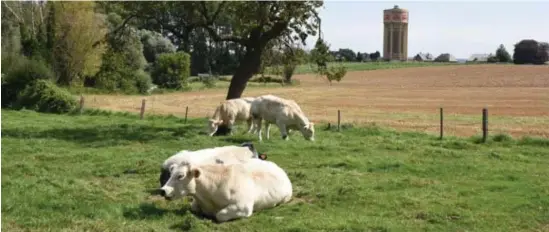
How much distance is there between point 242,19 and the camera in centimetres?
2208

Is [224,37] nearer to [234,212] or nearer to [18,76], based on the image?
[234,212]

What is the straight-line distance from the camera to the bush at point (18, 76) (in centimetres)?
3697

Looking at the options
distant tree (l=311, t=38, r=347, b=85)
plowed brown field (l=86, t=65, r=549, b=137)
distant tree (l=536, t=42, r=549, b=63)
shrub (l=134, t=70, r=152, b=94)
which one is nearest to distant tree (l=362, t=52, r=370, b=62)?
distant tree (l=536, t=42, r=549, b=63)

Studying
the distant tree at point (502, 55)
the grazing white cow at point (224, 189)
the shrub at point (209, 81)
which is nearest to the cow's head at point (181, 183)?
the grazing white cow at point (224, 189)

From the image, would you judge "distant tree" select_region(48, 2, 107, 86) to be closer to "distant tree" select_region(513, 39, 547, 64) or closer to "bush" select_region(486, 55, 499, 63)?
"distant tree" select_region(513, 39, 547, 64)

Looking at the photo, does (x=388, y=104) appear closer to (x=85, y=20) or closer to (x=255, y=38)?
(x=85, y=20)

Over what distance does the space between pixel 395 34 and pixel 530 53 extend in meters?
24.8

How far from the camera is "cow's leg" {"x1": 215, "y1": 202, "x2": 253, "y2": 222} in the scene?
954 centimetres

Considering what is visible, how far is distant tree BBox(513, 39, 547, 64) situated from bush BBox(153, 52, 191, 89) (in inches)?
2963

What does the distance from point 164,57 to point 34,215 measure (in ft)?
179

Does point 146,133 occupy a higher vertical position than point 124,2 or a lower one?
lower

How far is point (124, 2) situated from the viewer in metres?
23.5

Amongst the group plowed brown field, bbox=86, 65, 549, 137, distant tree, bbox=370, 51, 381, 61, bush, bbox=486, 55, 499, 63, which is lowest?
plowed brown field, bbox=86, 65, 549, 137

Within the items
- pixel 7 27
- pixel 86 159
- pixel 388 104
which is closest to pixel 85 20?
pixel 7 27
